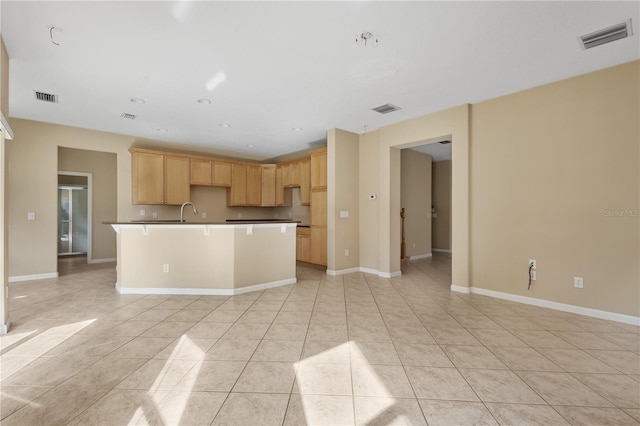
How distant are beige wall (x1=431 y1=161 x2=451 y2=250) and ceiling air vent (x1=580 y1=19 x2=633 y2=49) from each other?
6.13 metres

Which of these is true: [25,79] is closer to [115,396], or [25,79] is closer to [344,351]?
[115,396]

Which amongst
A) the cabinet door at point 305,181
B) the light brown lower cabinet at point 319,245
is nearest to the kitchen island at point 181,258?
the light brown lower cabinet at point 319,245

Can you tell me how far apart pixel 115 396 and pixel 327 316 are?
6.69ft

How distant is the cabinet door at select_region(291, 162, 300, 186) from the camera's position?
699 centimetres

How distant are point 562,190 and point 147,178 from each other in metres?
7.11

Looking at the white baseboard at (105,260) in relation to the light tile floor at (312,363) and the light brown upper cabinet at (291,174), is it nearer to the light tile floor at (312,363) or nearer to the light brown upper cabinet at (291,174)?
the light tile floor at (312,363)

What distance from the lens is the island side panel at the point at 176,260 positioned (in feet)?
13.8

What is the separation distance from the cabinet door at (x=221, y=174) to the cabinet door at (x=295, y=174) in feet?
5.23

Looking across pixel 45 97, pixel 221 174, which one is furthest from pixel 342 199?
pixel 45 97

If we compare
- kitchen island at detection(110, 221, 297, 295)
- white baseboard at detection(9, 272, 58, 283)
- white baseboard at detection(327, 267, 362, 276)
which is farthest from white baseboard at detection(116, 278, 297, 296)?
white baseboard at detection(9, 272, 58, 283)

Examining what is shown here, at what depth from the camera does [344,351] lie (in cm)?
247

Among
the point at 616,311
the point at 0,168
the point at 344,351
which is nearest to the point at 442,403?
the point at 344,351

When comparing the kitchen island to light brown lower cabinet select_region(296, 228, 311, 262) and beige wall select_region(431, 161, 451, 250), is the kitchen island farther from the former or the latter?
beige wall select_region(431, 161, 451, 250)

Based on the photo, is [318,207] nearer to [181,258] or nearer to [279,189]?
[279,189]
